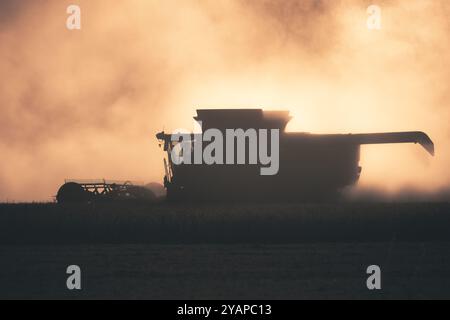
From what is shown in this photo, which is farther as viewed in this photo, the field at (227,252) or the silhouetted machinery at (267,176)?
the silhouetted machinery at (267,176)

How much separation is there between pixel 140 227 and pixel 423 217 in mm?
12868

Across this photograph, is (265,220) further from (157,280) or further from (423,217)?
(157,280)

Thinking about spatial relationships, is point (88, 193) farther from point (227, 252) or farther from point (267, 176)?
point (227, 252)

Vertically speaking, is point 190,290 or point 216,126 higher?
point 216,126

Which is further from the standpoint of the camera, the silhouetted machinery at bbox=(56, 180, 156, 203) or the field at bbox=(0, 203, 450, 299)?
the silhouetted machinery at bbox=(56, 180, 156, 203)

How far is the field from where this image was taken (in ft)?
77.8

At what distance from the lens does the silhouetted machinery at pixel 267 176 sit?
5941 centimetres

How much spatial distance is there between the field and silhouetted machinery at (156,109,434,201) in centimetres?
1073

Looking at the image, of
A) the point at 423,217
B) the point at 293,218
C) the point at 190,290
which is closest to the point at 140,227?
the point at 293,218

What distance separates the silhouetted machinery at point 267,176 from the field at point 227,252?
35.2 ft

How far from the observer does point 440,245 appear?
33.6 m

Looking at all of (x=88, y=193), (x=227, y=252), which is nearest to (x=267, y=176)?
(x=88, y=193)

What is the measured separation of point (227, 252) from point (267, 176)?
28.1 meters

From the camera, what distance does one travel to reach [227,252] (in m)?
32.2
